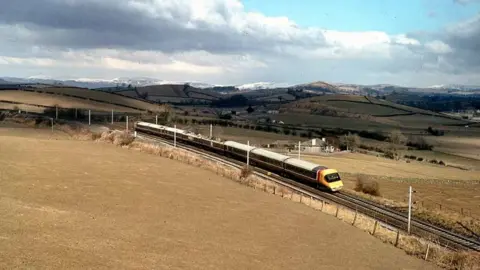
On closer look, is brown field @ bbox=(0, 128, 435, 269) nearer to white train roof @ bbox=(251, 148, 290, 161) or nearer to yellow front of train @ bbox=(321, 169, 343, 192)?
yellow front of train @ bbox=(321, 169, 343, 192)

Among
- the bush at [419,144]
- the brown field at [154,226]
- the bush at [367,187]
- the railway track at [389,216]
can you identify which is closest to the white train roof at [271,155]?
the railway track at [389,216]

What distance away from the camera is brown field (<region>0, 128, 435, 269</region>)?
15.2 meters

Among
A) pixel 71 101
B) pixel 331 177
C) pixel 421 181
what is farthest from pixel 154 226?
pixel 71 101

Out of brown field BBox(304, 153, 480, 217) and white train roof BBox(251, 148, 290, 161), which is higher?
white train roof BBox(251, 148, 290, 161)

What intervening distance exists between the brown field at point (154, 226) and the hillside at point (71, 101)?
97.0 meters

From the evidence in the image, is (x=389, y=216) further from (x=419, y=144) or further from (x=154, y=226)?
(x=419, y=144)

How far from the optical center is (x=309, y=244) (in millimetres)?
21406

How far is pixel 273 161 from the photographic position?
164 feet

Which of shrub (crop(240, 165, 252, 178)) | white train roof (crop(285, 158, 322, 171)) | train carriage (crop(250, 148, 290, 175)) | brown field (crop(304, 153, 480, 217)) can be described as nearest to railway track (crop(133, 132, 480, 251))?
train carriage (crop(250, 148, 290, 175))

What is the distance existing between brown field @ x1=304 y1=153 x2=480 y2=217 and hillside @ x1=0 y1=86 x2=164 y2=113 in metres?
82.6

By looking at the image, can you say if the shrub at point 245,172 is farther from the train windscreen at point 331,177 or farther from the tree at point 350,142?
the tree at point 350,142

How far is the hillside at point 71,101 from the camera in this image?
124575 mm

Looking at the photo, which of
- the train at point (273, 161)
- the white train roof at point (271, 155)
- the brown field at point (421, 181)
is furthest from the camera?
the white train roof at point (271, 155)

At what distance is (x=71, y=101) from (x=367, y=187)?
11359cm
